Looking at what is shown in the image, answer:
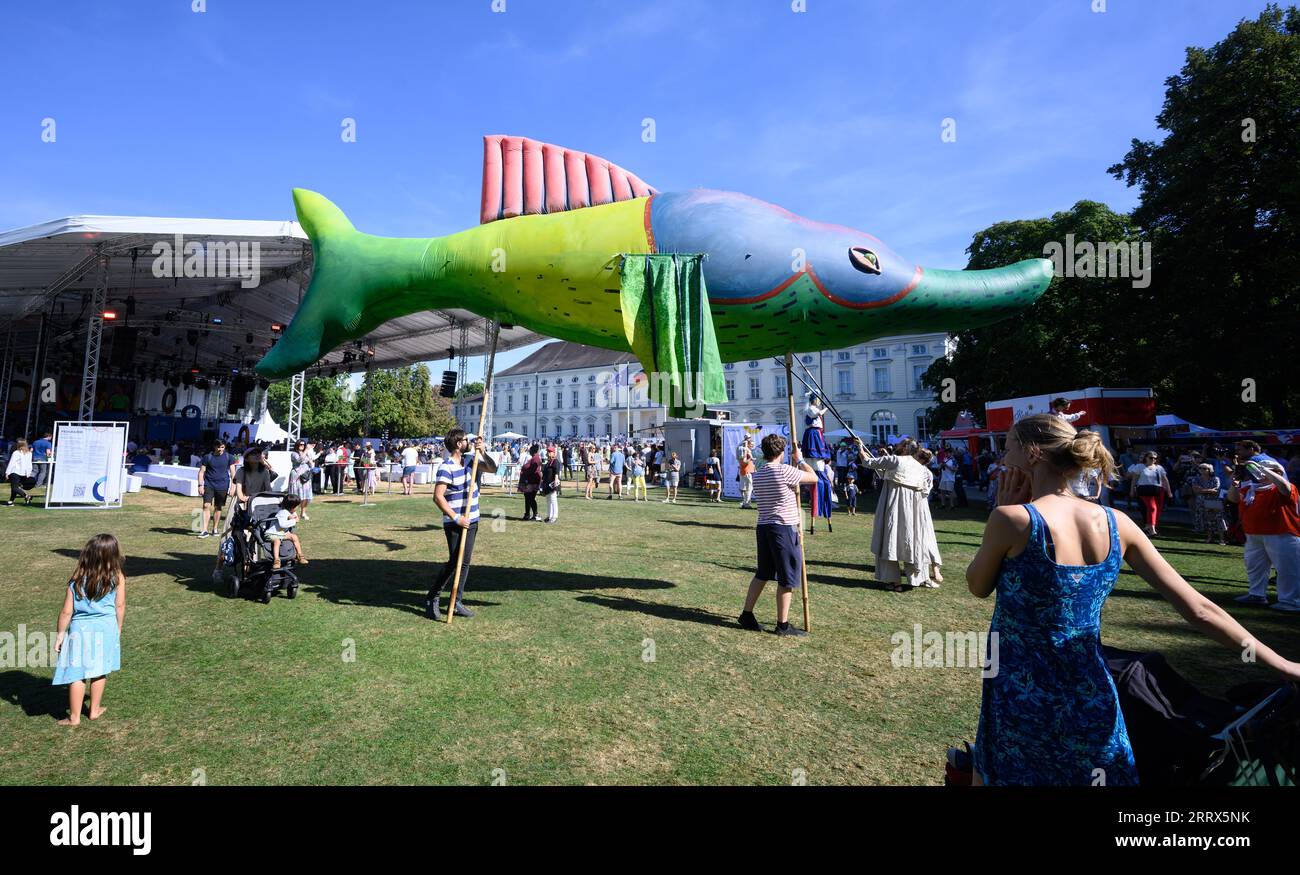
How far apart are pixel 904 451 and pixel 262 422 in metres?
18.9

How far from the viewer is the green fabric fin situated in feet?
16.9

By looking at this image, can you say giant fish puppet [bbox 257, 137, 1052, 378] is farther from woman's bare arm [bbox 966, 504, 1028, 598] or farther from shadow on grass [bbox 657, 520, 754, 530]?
shadow on grass [bbox 657, 520, 754, 530]

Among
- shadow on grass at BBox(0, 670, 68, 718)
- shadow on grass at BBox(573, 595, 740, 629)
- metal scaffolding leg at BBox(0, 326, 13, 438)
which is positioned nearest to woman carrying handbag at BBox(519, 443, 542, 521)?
shadow on grass at BBox(573, 595, 740, 629)

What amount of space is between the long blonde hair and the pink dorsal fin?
14.9 feet

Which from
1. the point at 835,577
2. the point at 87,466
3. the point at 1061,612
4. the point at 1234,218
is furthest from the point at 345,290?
the point at 1234,218

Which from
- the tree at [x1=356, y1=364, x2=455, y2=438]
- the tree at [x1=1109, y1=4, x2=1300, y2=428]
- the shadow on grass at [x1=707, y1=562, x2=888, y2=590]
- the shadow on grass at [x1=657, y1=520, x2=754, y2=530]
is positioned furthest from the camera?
the tree at [x1=356, y1=364, x2=455, y2=438]

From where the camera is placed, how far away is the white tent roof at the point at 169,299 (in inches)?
585

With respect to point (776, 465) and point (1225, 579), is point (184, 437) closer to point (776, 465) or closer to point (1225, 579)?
point (776, 465)

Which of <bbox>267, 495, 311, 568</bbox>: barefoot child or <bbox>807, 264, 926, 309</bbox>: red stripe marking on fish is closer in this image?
<bbox>807, 264, 926, 309</bbox>: red stripe marking on fish

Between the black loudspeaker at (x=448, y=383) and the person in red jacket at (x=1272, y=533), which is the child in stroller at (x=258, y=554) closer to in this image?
the person in red jacket at (x=1272, y=533)

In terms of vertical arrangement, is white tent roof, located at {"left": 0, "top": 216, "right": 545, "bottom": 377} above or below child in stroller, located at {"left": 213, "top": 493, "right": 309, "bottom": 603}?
above

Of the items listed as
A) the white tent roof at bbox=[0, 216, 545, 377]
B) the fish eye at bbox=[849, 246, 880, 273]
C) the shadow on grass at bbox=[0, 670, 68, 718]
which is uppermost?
the white tent roof at bbox=[0, 216, 545, 377]

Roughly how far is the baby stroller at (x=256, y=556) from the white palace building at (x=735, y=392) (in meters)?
27.7
